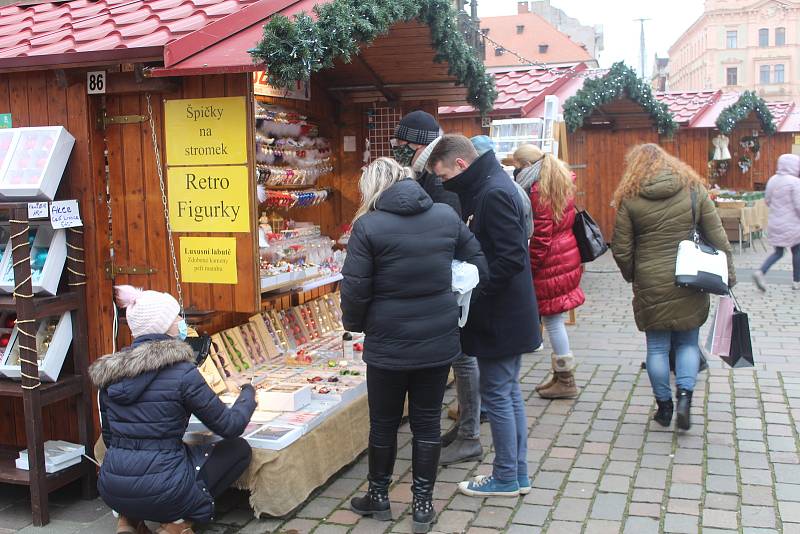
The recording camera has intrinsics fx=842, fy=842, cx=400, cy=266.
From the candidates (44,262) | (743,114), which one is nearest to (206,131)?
(44,262)

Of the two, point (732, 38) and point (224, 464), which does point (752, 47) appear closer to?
point (732, 38)

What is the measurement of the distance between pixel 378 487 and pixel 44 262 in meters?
2.14

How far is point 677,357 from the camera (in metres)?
5.48

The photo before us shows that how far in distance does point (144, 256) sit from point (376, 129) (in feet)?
9.50

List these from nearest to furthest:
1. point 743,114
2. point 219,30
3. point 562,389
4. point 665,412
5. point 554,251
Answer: point 219,30, point 665,412, point 554,251, point 562,389, point 743,114

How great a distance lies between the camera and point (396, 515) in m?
4.33

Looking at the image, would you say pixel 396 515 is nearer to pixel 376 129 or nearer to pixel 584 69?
pixel 376 129

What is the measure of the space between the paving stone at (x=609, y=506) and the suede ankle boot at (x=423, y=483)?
0.86 metres

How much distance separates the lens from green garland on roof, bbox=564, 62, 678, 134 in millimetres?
11922

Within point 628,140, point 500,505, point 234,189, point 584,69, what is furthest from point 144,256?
point 628,140

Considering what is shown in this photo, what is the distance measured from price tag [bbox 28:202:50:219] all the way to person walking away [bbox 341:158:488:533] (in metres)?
1.67

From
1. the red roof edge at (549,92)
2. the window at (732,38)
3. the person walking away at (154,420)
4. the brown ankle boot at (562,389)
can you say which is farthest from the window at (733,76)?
the person walking away at (154,420)

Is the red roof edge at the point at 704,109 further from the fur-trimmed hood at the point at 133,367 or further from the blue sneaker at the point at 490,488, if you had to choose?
the fur-trimmed hood at the point at 133,367

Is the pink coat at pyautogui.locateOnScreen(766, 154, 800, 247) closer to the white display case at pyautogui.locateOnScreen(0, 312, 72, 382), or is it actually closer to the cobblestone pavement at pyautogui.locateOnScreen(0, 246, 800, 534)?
the cobblestone pavement at pyautogui.locateOnScreen(0, 246, 800, 534)
